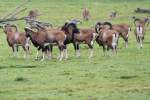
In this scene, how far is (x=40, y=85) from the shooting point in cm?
1800

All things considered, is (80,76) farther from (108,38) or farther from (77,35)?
(77,35)

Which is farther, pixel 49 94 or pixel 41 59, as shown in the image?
pixel 41 59

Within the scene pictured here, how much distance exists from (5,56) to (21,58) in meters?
1.41

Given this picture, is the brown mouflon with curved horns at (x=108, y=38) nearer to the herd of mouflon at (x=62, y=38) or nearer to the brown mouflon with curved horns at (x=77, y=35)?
the herd of mouflon at (x=62, y=38)

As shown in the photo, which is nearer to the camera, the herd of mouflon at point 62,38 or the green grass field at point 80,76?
the green grass field at point 80,76

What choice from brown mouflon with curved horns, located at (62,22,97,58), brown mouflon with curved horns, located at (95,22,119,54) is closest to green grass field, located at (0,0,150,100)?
brown mouflon with curved horns, located at (95,22,119,54)

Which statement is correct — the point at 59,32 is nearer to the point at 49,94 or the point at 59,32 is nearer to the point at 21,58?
the point at 21,58

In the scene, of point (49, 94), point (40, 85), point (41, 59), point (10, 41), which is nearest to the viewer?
point (49, 94)

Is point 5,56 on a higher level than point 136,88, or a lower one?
lower

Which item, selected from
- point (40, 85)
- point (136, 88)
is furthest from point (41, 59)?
point (136, 88)

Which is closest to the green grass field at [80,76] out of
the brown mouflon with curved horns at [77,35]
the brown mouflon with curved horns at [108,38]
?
the brown mouflon with curved horns at [108,38]

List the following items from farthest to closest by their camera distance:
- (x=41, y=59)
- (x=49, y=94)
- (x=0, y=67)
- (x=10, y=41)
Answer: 1. (x=10, y=41)
2. (x=41, y=59)
3. (x=0, y=67)
4. (x=49, y=94)

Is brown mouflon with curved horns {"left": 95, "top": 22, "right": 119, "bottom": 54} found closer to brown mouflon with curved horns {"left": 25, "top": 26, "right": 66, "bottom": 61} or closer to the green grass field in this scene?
the green grass field

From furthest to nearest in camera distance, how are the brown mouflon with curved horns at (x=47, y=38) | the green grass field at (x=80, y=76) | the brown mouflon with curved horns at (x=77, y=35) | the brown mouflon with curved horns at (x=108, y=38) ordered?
the brown mouflon with curved horns at (x=77, y=35)
the brown mouflon with curved horns at (x=108, y=38)
the brown mouflon with curved horns at (x=47, y=38)
the green grass field at (x=80, y=76)
